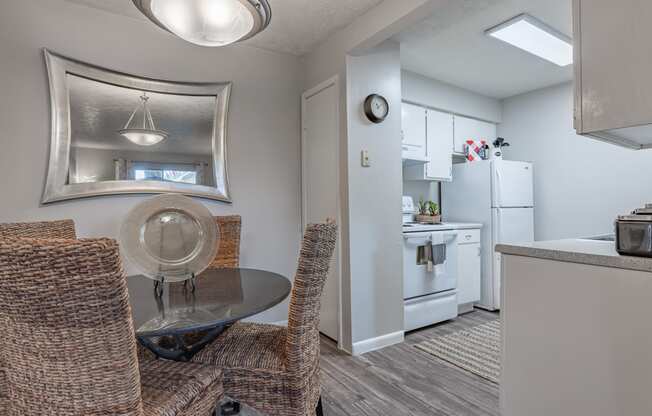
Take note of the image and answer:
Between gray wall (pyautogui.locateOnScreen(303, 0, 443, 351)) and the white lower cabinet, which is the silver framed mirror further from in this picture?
the white lower cabinet

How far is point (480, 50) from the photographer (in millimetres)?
2828

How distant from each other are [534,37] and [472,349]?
8.05ft

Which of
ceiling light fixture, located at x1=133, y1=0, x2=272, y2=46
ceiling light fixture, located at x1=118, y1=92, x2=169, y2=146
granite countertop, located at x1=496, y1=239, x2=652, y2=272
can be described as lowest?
granite countertop, located at x1=496, y1=239, x2=652, y2=272

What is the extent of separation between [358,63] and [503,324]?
76.8 inches

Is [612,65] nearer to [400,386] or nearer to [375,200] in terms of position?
[375,200]

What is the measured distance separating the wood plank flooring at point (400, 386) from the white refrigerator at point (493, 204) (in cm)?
144

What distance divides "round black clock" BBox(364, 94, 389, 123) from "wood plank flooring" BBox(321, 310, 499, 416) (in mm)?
1723

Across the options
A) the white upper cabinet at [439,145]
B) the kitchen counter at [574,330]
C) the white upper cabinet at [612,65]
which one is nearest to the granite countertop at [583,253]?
the kitchen counter at [574,330]

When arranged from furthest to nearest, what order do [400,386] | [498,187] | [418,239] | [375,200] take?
[498,187] → [418,239] → [375,200] → [400,386]

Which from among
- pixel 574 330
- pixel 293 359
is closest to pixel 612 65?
pixel 574 330

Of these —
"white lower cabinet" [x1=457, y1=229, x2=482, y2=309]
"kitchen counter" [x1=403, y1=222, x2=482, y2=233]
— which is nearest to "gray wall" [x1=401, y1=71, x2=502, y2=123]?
"kitchen counter" [x1=403, y1=222, x2=482, y2=233]

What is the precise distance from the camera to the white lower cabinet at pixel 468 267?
126 inches

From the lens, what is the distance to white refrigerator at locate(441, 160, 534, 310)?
3354mm

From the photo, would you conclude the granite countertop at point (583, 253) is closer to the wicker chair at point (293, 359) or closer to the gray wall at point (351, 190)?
the wicker chair at point (293, 359)
